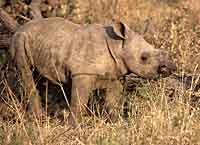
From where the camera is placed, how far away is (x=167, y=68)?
25.6 feet

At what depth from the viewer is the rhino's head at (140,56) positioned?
7.87 metres

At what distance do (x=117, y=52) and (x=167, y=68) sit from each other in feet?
2.17

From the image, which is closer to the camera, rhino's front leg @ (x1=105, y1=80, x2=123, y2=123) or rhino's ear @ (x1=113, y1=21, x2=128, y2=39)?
rhino's ear @ (x1=113, y1=21, x2=128, y2=39)

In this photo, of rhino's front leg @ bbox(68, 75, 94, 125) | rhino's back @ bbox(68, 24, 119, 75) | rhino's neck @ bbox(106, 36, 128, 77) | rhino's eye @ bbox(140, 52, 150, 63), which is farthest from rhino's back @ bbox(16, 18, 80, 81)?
rhino's eye @ bbox(140, 52, 150, 63)

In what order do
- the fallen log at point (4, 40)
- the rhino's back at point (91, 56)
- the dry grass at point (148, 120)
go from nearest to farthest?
1. the dry grass at point (148, 120)
2. the rhino's back at point (91, 56)
3. the fallen log at point (4, 40)

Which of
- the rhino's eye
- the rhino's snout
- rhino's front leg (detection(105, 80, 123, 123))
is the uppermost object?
the rhino's eye

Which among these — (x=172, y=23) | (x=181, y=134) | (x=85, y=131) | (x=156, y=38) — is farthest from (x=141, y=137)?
(x=172, y=23)

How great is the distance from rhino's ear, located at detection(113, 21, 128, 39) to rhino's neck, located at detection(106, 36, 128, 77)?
4.4 inches

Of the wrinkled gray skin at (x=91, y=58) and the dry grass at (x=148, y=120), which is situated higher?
the wrinkled gray skin at (x=91, y=58)

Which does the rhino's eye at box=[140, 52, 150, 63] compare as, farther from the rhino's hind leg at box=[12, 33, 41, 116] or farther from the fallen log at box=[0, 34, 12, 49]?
the fallen log at box=[0, 34, 12, 49]

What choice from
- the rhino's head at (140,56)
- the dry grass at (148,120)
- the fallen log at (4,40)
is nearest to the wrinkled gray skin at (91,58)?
the rhino's head at (140,56)

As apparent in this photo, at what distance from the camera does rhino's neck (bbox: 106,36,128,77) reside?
7977 millimetres

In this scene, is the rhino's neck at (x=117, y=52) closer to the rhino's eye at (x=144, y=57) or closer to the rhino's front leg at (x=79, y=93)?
the rhino's eye at (x=144, y=57)

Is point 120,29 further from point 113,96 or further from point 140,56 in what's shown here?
point 113,96
